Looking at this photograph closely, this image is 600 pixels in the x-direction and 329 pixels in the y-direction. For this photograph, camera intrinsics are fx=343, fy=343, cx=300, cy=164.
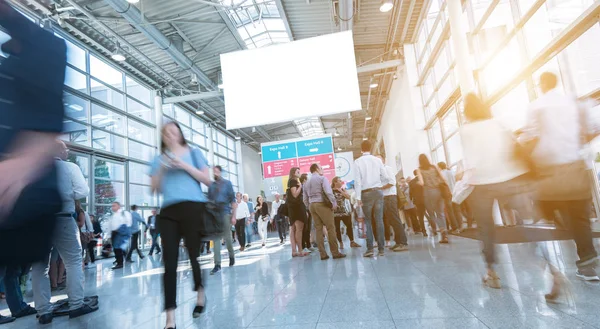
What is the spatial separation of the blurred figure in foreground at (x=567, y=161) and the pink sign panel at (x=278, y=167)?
9.04 meters

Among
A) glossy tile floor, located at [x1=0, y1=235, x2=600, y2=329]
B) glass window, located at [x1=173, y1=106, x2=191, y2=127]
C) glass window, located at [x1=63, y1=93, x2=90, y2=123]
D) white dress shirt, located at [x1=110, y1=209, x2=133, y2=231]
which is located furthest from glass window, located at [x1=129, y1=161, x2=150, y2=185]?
glass window, located at [x1=63, y1=93, x2=90, y2=123]

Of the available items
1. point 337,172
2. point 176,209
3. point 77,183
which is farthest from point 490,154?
point 337,172

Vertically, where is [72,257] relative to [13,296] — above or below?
above

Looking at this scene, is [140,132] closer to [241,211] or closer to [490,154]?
[241,211]

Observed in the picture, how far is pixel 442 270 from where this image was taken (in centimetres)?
318

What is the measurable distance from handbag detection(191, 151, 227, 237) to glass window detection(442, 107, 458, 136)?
7.92 m

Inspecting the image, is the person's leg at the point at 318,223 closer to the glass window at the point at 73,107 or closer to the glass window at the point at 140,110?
the glass window at the point at 73,107

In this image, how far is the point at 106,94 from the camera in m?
10.5

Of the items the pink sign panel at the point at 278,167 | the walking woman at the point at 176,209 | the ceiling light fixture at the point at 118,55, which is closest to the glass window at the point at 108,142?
the ceiling light fixture at the point at 118,55

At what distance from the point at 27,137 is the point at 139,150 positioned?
40.6 ft

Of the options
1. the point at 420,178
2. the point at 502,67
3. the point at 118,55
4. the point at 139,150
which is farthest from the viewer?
the point at 139,150

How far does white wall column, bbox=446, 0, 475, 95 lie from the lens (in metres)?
7.01

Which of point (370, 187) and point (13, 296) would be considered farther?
point (370, 187)

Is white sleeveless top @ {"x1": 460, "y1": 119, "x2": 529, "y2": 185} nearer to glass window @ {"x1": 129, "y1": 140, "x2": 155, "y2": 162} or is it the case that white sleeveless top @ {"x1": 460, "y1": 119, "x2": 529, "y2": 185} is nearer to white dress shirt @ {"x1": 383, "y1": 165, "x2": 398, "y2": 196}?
white dress shirt @ {"x1": 383, "y1": 165, "x2": 398, "y2": 196}
